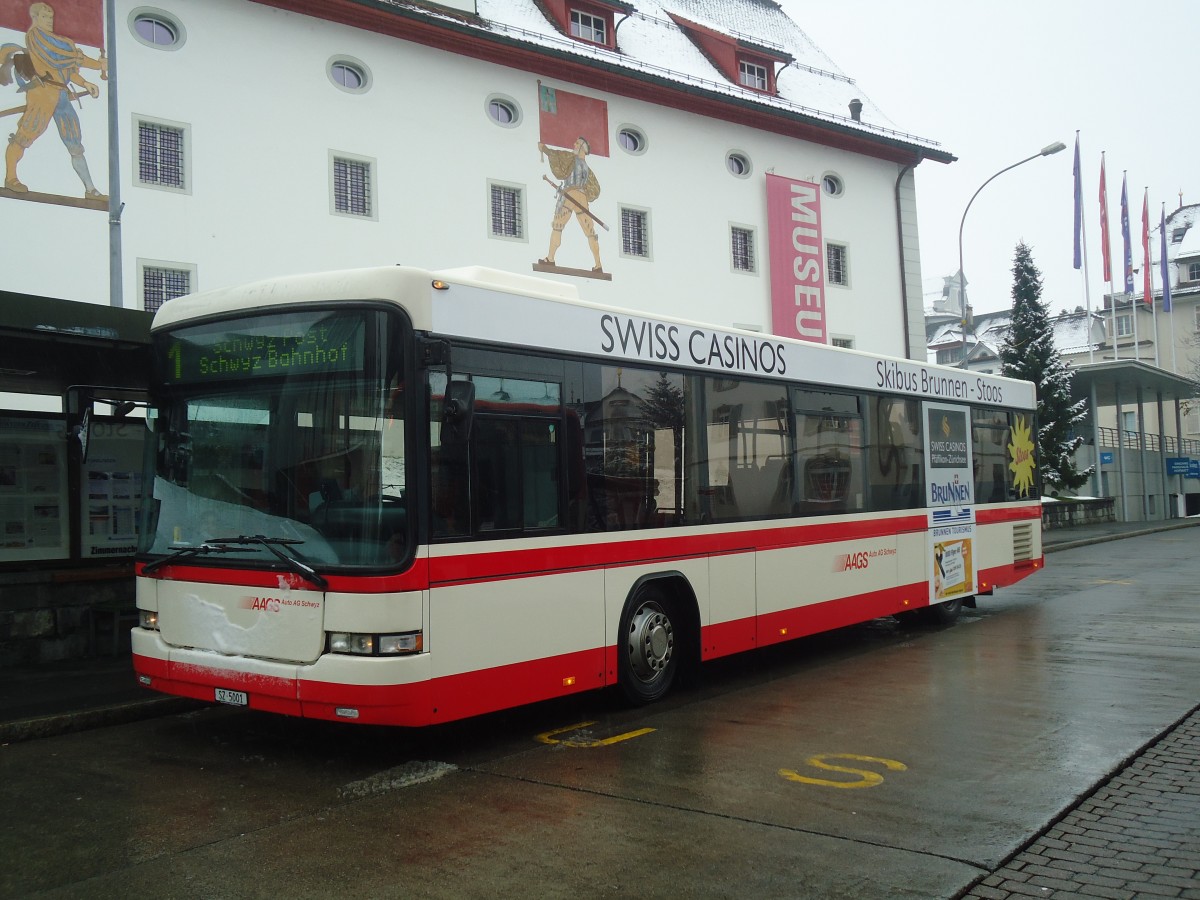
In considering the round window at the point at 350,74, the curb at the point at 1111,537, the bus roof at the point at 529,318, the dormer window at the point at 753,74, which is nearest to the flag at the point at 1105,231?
the curb at the point at 1111,537

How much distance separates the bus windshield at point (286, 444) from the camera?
21.3 ft

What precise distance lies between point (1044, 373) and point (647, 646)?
40.7 meters

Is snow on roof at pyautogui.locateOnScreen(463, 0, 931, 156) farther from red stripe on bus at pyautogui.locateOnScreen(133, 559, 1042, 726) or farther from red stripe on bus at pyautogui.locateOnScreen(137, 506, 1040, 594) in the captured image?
red stripe on bus at pyautogui.locateOnScreen(133, 559, 1042, 726)

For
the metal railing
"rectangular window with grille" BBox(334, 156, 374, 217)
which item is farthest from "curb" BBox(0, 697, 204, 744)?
the metal railing

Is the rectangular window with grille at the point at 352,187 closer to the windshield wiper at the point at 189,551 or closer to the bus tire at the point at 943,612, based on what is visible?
the bus tire at the point at 943,612

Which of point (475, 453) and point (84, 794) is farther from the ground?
point (475, 453)

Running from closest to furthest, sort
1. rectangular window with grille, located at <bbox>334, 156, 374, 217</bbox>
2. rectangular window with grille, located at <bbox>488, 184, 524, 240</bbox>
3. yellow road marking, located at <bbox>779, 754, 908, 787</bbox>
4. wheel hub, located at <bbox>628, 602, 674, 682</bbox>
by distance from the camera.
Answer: yellow road marking, located at <bbox>779, 754, 908, 787</bbox>, wheel hub, located at <bbox>628, 602, 674, 682</bbox>, rectangular window with grille, located at <bbox>334, 156, 374, 217</bbox>, rectangular window with grille, located at <bbox>488, 184, 524, 240</bbox>

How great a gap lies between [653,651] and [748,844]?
3.32 metres

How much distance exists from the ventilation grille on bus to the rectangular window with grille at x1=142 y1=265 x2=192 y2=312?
1645 cm

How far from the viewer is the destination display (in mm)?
6664

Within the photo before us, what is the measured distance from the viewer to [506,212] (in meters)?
28.0

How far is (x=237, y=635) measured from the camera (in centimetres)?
689

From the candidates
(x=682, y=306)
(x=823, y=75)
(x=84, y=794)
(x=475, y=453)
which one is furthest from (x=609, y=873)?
(x=823, y=75)

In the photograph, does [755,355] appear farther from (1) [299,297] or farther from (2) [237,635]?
(2) [237,635]
